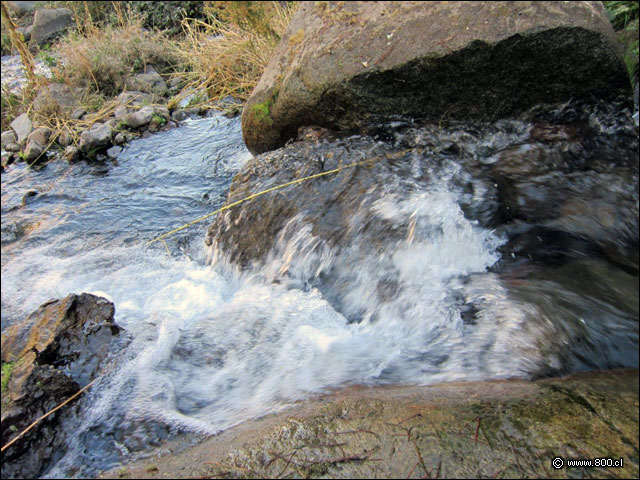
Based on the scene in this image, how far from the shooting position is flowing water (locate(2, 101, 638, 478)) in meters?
2.15

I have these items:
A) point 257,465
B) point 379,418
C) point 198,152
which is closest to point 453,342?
point 379,418

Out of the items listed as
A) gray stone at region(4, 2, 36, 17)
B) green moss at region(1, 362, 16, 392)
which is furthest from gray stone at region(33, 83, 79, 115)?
gray stone at region(4, 2, 36, 17)

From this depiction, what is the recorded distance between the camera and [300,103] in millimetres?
3574

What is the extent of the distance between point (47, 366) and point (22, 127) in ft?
16.9

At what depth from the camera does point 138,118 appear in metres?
6.21

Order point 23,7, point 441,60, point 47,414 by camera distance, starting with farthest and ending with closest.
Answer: point 23,7 → point 441,60 → point 47,414

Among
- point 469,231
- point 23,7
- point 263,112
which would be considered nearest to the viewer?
point 469,231

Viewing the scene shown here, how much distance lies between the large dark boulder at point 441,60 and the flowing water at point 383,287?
19 cm

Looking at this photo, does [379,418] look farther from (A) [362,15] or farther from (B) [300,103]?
(A) [362,15]

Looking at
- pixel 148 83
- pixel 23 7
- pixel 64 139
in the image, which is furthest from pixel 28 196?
pixel 23 7

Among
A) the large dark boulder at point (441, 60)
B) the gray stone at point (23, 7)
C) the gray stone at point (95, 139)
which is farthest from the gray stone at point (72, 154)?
the gray stone at point (23, 7)

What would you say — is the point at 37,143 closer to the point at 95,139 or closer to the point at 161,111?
the point at 95,139

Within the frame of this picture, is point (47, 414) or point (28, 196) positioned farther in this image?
point (28, 196)

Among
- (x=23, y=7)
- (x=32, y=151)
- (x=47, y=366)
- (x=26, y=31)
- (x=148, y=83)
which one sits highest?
(x=23, y=7)
